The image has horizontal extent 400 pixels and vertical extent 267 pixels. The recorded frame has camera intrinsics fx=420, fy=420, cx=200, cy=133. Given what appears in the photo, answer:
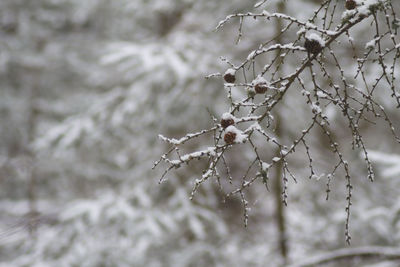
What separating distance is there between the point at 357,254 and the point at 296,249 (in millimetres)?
2788

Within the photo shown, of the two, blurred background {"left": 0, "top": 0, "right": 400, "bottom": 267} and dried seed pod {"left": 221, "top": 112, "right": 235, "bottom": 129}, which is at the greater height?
blurred background {"left": 0, "top": 0, "right": 400, "bottom": 267}

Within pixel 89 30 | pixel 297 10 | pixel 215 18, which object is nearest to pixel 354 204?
pixel 297 10

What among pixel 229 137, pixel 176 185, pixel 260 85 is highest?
pixel 176 185

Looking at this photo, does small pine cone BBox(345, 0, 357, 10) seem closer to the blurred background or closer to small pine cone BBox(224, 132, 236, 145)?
small pine cone BBox(224, 132, 236, 145)

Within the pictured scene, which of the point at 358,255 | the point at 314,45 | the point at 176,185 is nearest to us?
the point at 314,45

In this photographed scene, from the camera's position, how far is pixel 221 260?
5.36 metres

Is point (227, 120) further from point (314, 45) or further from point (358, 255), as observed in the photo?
point (358, 255)

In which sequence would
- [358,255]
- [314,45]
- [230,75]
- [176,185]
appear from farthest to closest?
[176,185]
[358,255]
[230,75]
[314,45]

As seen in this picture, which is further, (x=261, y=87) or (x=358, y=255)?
(x=358, y=255)

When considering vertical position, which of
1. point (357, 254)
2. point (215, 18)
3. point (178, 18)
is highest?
point (178, 18)

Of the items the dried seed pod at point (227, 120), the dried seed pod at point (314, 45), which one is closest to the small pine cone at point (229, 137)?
the dried seed pod at point (227, 120)

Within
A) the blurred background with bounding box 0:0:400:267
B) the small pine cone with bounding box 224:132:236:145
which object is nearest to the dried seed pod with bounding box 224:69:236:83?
the small pine cone with bounding box 224:132:236:145

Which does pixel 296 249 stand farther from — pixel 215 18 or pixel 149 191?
pixel 215 18

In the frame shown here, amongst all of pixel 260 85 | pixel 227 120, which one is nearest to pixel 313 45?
pixel 260 85
